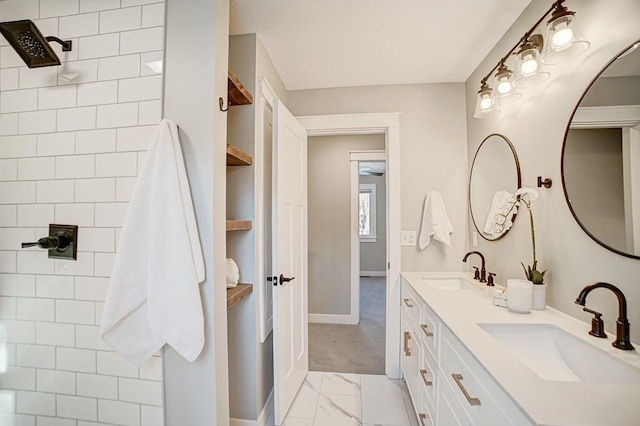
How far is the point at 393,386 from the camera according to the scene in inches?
84.6

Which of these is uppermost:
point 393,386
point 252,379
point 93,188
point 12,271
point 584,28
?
point 584,28

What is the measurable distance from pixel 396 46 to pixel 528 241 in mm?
1472

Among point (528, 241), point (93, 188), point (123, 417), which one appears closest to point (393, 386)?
point (528, 241)

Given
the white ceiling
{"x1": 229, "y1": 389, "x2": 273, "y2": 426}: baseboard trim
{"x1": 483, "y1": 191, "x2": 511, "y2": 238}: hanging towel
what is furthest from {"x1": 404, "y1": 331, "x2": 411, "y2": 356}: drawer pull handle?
the white ceiling

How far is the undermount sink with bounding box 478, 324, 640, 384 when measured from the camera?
852mm

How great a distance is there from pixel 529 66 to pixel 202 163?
1.61 metres

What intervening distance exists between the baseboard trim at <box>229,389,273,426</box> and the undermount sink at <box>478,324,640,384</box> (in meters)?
1.46

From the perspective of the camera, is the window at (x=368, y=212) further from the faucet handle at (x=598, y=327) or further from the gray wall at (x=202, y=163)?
the gray wall at (x=202, y=163)

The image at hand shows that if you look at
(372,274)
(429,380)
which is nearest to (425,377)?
(429,380)

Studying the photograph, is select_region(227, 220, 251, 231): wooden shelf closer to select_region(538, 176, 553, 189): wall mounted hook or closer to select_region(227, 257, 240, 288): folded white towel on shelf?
select_region(227, 257, 240, 288): folded white towel on shelf

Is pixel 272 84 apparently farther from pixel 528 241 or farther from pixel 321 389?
pixel 321 389

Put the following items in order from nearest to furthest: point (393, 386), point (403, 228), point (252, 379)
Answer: point (252, 379)
point (393, 386)
point (403, 228)

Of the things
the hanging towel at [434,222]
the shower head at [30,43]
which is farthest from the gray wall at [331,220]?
the shower head at [30,43]

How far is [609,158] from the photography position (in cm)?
100
